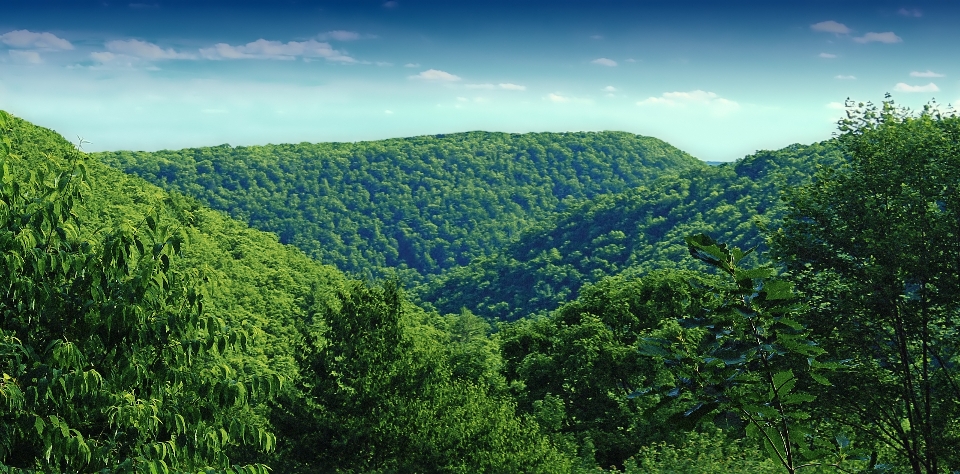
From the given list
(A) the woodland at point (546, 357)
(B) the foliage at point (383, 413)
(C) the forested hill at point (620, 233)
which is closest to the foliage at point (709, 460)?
(A) the woodland at point (546, 357)

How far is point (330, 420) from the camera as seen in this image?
25125 mm

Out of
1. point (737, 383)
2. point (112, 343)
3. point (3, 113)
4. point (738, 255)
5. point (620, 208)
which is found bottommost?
point (620, 208)

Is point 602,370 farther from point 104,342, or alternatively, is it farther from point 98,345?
point 98,345

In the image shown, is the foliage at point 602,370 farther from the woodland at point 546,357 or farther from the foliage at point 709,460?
the foliage at point 709,460

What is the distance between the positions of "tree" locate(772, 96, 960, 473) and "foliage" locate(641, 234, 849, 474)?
604 inches

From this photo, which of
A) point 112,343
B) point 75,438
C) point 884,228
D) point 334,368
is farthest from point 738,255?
point 334,368

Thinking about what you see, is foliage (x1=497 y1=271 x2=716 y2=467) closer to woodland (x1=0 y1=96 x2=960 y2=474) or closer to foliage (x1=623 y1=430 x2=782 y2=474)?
woodland (x1=0 y1=96 x2=960 y2=474)

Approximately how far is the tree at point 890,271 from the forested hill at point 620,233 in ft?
285

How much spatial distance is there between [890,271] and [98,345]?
55.7 ft

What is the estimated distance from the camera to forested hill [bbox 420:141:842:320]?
122 metres

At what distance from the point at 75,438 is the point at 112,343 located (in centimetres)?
117

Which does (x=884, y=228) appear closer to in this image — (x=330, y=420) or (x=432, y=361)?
(x=432, y=361)

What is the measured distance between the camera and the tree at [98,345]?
622cm

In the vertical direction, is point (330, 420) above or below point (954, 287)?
below
